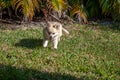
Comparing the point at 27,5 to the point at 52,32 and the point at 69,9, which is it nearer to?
the point at 69,9

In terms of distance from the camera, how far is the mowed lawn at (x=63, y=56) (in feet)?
22.6

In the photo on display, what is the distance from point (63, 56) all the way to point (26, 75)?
1.38 meters

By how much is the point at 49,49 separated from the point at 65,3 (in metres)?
2.62

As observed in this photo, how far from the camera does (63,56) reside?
7883 mm

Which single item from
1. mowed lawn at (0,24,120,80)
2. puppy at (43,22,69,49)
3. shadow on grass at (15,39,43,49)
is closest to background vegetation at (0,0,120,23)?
mowed lawn at (0,24,120,80)

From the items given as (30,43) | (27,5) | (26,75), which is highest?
(27,5)

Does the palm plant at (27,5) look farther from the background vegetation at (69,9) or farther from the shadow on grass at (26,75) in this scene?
the shadow on grass at (26,75)

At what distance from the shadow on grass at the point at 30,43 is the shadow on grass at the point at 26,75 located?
4.74ft

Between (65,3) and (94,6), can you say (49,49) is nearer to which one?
(65,3)

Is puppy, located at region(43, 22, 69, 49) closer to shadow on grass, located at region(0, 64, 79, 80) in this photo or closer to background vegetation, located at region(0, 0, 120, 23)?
shadow on grass, located at region(0, 64, 79, 80)

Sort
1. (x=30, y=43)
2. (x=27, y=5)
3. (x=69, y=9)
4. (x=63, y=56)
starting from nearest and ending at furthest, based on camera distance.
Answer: (x=63, y=56)
(x=30, y=43)
(x=27, y=5)
(x=69, y=9)

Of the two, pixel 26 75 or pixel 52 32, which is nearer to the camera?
pixel 26 75

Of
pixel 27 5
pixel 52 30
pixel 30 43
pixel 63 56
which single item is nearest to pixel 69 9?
pixel 27 5

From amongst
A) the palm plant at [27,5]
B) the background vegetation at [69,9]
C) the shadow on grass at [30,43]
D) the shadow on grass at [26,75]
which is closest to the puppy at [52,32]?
the shadow on grass at [30,43]
